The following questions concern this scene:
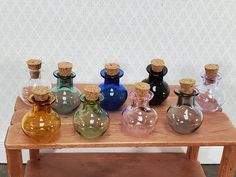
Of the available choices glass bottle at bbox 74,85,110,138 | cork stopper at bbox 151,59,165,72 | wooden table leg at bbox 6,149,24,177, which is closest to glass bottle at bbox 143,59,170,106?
cork stopper at bbox 151,59,165,72

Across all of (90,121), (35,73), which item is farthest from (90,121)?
(35,73)

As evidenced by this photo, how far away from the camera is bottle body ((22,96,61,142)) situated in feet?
4.46

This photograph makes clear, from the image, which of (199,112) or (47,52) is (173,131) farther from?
(47,52)

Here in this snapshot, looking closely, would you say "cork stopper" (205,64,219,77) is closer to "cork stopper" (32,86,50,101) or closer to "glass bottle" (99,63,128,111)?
"glass bottle" (99,63,128,111)

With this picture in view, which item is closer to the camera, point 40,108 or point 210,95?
point 40,108

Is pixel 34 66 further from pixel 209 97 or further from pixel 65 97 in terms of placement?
pixel 209 97

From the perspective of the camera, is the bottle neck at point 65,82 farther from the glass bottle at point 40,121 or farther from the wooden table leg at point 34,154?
the wooden table leg at point 34,154

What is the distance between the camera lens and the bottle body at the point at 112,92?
1.50 meters

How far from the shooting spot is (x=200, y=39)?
179cm

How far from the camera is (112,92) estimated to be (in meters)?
1.51

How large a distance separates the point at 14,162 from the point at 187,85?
61cm

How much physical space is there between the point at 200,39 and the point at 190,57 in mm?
90

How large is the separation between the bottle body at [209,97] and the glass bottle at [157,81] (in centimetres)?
14

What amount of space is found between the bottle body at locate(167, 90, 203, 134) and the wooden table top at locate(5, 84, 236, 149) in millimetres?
22
